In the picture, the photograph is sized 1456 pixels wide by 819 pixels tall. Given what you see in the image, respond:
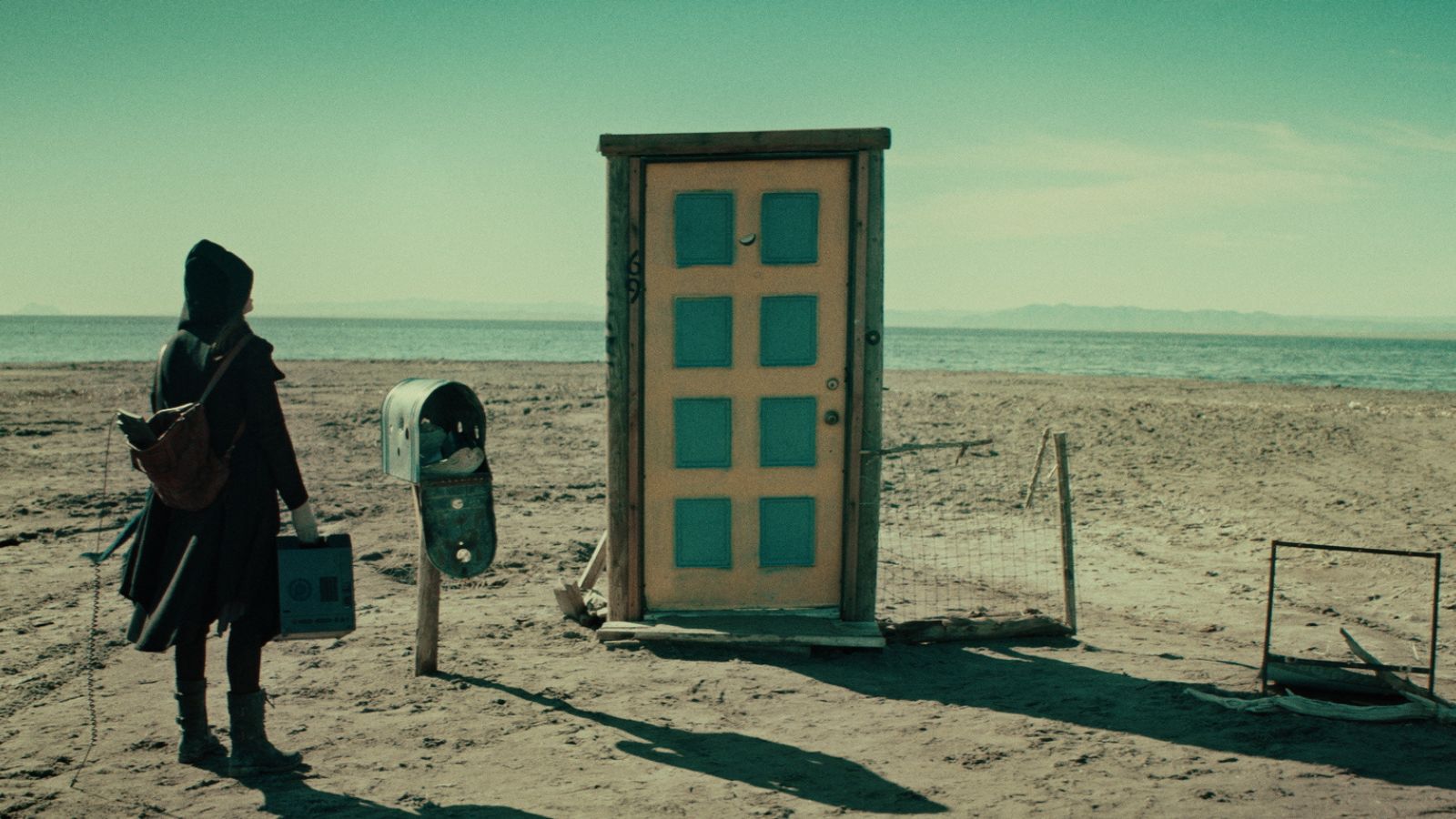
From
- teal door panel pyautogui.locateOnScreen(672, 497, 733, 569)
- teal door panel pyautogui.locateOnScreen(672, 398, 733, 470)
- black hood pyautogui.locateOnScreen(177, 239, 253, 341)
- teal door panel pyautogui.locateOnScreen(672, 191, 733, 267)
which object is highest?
teal door panel pyautogui.locateOnScreen(672, 191, 733, 267)

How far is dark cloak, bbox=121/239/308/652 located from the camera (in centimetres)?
419

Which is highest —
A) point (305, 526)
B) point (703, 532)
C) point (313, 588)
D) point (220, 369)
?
point (220, 369)

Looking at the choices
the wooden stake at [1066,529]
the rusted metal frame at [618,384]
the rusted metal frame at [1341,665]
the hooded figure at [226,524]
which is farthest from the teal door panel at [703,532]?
the rusted metal frame at [1341,665]

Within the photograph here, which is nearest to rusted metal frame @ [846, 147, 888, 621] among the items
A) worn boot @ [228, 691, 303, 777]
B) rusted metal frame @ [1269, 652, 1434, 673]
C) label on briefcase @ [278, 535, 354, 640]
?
rusted metal frame @ [1269, 652, 1434, 673]

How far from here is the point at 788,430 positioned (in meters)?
6.48

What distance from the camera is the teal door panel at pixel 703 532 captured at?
652 centimetres

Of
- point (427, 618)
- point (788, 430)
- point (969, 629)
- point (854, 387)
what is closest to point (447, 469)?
point (427, 618)

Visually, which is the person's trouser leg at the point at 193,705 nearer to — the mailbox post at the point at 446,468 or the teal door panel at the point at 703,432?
the mailbox post at the point at 446,468

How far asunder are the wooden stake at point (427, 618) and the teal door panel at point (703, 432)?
163cm

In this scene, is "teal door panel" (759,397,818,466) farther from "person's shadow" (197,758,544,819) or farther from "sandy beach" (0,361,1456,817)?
"person's shadow" (197,758,544,819)

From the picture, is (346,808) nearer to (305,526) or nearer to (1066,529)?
(305,526)

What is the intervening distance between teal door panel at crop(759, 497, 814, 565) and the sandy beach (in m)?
0.64

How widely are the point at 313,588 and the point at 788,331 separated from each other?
3176 mm

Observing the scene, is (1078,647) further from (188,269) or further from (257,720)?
(188,269)
